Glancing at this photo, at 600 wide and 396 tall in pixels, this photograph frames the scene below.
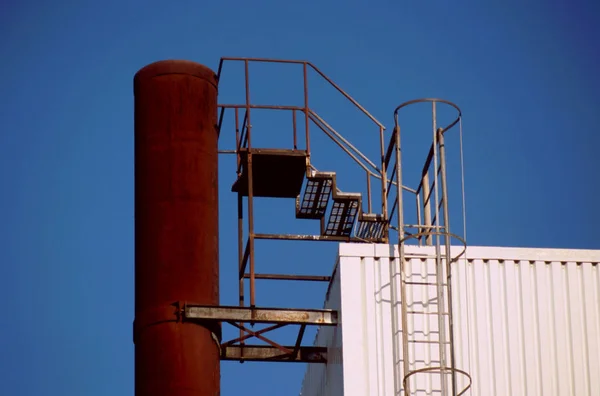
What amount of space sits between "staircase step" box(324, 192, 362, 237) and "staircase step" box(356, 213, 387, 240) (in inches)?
11.8

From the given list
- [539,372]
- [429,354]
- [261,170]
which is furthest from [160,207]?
[539,372]

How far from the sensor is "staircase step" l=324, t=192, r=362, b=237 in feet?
→ 116

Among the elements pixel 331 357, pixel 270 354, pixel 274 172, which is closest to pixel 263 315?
pixel 331 357

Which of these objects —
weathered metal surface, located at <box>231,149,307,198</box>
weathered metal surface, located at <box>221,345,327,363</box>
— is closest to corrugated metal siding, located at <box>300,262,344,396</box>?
weathered metal surface, located at <box>221,345,327,363</box>

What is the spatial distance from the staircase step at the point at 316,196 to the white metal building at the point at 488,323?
2.85 meters

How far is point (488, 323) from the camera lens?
32.4m

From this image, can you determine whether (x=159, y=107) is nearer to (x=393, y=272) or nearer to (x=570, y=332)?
(x=393, y=272)

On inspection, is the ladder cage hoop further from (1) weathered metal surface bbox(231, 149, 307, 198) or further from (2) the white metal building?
(1) weathered metal surface bbox(231, 149, 307, 198)

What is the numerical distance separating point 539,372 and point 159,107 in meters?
9.33

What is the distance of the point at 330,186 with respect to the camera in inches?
1395

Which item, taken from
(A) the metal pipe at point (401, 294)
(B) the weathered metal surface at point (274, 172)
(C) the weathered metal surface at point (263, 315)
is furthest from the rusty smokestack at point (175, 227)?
(A) the metal pipe at point (401, 294)

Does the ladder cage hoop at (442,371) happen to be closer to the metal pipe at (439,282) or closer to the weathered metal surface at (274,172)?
the metal pipe at (439,282)

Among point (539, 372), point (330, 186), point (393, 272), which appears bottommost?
point (539, 372)

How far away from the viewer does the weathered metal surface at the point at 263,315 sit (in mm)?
32531
